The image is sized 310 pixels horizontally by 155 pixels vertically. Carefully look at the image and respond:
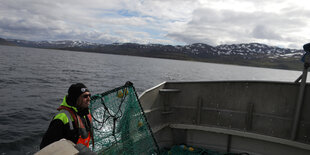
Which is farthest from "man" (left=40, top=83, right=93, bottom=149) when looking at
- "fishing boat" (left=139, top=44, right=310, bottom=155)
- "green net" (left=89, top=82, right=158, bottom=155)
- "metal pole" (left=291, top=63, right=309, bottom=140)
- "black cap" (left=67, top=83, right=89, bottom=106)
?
"metal pole" (left=291, top=63, right=309, bottom=140)

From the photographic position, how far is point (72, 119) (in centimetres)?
266

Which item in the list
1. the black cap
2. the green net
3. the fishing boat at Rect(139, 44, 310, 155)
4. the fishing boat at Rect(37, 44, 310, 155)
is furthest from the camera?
the fishing boat at Rect(139, 44, 310, 155)

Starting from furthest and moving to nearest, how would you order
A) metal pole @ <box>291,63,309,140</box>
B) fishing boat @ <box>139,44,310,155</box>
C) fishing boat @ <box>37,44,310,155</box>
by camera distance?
fishing boat @ <box>139,44,310,155</box>, metal pole @ <box>291,63,309,140</box>, fishing boat @ <box>37,44,310,155</box>

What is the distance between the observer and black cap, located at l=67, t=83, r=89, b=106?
2.67 metres

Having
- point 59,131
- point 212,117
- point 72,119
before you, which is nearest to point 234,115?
point 212,117

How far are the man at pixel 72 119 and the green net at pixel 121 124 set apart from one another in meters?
0.90

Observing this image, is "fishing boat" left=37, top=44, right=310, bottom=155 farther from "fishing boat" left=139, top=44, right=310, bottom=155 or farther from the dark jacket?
the dark jacket

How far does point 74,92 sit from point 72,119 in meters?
0.35

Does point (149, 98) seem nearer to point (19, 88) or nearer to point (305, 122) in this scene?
point (305, 122)

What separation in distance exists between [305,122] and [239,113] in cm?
144

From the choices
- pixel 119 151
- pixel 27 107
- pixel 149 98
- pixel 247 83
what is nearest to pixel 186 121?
pixel 149 98

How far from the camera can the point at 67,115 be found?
2.58 metres

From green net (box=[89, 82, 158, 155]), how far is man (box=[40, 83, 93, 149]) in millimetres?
897

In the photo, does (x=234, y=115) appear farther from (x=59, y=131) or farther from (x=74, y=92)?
(x=59, y=131)
